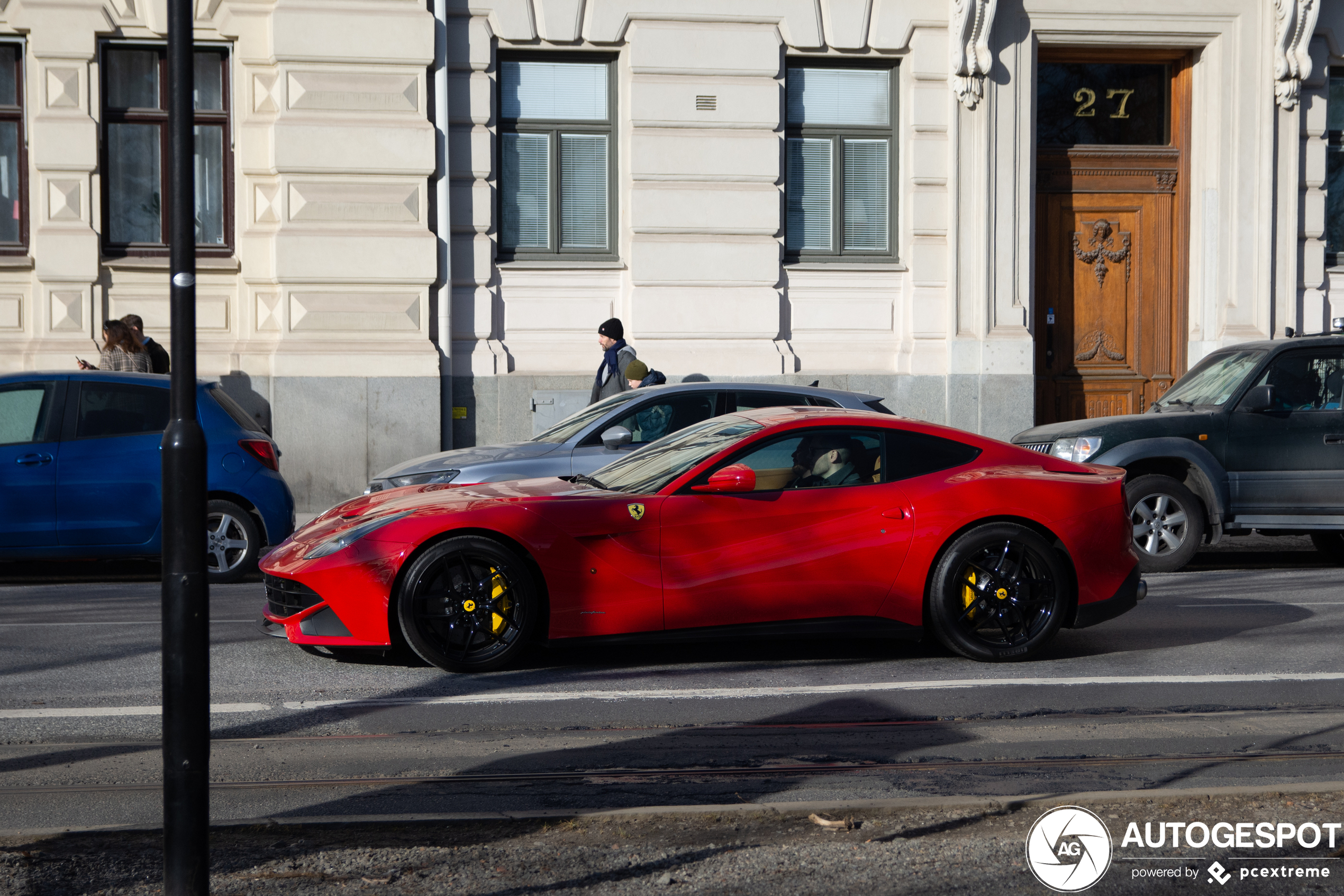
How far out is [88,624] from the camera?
831 centimetres

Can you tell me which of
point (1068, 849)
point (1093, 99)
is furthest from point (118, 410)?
point (1093, 99)

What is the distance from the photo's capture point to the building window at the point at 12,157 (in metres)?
15.0

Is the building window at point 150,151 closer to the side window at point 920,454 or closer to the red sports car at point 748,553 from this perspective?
the red sports car at point 748,553

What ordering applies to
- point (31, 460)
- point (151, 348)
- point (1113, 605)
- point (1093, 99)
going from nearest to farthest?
point (1113, 605)
point (31, 460)
point (151, 348)
point (1093, 99)

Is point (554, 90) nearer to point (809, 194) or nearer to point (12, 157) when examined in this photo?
point (809, 194)

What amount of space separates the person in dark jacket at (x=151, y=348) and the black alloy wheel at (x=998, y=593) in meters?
8.68

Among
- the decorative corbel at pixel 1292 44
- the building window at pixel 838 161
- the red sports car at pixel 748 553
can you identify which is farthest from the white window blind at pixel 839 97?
the red sports car at pixel 748 553

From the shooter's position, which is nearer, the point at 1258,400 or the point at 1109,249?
the point at 1258,400

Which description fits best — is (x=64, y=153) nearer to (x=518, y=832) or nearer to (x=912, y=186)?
(x=912, y=186)

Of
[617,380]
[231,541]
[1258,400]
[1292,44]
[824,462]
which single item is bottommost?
[231,541]

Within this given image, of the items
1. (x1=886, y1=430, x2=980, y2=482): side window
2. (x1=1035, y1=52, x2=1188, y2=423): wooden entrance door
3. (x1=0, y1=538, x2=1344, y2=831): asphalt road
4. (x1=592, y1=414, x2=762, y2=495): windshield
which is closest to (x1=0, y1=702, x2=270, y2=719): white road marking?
(x1=0, y1=538, x2=1344, y2=831): asphalt road

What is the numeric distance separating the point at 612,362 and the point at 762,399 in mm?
3137

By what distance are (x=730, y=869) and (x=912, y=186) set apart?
42.7 feet

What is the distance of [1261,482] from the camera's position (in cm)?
1085
